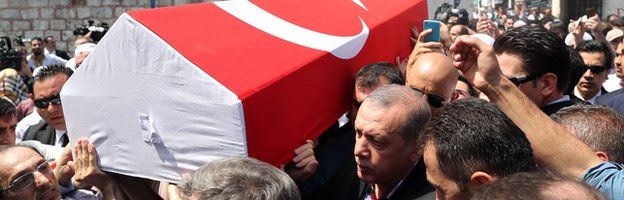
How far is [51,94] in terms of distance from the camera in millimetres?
4898

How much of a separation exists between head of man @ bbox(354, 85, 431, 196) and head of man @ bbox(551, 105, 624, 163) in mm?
497

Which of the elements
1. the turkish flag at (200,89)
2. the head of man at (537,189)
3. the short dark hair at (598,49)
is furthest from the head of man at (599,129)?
the short dark hair at (598,49)

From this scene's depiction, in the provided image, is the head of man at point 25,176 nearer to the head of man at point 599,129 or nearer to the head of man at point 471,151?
the head of man at point 471,151

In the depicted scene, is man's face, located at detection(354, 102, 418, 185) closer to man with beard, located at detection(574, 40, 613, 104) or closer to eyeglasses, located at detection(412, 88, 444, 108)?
eyeglasses, located at detection(412, 88, 444, 108)

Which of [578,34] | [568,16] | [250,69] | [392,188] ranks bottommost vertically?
[568,16]

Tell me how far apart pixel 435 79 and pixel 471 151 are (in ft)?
3.42

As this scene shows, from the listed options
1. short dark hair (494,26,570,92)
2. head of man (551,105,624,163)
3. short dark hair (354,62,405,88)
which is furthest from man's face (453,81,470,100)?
head of man (551,105,624,163)

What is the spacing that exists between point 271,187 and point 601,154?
1.14 m

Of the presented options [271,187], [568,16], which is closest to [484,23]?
[271,187]

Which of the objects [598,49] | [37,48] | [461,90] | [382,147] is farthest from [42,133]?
[37,48]

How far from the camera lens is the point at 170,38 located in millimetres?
2875

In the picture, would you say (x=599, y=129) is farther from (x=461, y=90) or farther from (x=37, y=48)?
(x=37, y=48)

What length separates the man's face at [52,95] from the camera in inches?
190

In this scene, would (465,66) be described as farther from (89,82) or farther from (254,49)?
(89,82)
